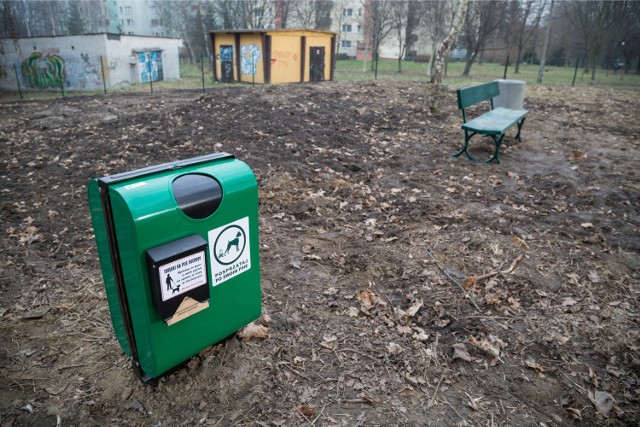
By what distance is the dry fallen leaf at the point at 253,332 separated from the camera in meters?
2.85

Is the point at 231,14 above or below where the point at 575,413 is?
above

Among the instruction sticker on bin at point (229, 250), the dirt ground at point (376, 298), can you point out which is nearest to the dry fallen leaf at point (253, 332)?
the dirt ground at point (376, 298)

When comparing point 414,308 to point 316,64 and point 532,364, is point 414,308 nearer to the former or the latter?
point 532,364

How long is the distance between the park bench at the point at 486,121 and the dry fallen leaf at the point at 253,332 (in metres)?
5.54

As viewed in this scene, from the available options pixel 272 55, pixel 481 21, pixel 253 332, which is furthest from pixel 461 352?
pixel 481 21

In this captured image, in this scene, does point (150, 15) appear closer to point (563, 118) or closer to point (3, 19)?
point (3, 19)

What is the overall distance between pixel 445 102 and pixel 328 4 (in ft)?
138

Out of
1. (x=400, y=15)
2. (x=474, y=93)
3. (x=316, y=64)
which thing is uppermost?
(x=400, y=15)

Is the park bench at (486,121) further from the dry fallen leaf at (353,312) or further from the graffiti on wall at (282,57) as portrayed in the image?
the graffiti on wall at (282,57)

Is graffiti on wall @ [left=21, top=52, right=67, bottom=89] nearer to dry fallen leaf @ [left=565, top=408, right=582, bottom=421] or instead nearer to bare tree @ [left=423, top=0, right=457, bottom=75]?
bare tree @ [left=423, top=0, right=457, bottom=75]

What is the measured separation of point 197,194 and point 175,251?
315 millimetres

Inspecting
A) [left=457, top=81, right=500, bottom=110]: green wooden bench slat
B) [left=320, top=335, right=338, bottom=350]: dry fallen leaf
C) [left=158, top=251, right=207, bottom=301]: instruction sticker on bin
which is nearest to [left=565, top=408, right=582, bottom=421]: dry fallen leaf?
[left=320, top=335, right=338, bottom=350]: dry fallen leaf

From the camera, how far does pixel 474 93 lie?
8.23 m

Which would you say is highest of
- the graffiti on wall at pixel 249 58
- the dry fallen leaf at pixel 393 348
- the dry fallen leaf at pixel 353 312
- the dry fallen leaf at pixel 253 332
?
the graffiti on wall at pixel 249 58
